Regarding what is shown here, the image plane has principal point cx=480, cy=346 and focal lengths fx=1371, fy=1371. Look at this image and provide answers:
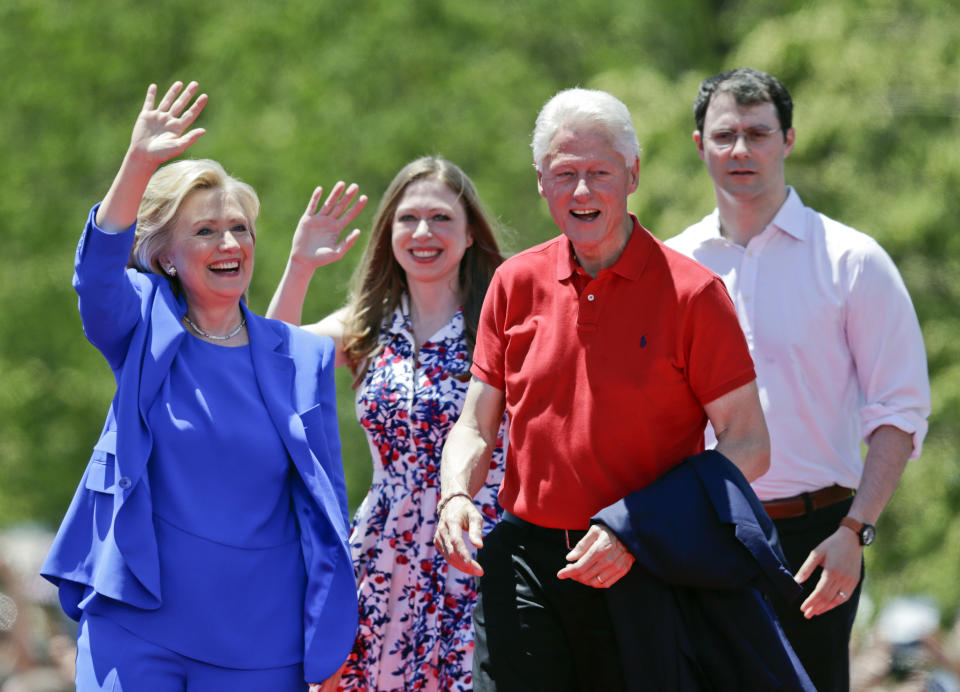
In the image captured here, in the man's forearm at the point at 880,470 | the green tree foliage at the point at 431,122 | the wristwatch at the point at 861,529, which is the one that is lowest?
the wristwatch at the point at 861,529

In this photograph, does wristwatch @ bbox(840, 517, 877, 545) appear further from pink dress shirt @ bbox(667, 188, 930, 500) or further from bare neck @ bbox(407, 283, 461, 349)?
bare neck @ bbox(407, 283, 461, 349)

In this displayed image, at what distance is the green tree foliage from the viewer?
34.9 ft

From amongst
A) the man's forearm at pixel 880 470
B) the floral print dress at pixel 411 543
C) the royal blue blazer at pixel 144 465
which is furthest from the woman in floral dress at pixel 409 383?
the man's forearm at pixel 880 470

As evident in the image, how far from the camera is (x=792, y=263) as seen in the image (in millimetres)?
4695

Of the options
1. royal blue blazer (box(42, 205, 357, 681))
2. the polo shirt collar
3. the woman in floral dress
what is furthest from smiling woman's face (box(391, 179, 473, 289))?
the polo shirt collar

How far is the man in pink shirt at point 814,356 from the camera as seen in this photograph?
442 centimetres

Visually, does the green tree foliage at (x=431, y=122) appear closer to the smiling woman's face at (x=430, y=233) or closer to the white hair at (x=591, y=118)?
the smiling woman's face at (x=430, y=233)

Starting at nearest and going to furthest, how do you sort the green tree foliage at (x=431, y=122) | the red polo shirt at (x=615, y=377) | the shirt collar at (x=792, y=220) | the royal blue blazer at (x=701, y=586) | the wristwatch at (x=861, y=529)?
the royal blue blazer at (x=701, y=586) < the red polo shirt at (x=615, y=377) < the wristwatch at (x=861, y=529) < the shirt collar at (x=792, y=220) < the green tree foliage at (x=431, y=122)

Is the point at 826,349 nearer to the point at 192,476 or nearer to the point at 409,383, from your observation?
the point at 409,383

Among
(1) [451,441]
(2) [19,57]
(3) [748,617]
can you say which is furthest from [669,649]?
(2) [19,57]

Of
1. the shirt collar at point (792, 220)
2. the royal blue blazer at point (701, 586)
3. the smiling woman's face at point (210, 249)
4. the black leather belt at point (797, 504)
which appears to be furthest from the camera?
the shirt collar at point (792, 220)

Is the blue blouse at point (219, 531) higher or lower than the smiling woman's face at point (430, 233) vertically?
lower

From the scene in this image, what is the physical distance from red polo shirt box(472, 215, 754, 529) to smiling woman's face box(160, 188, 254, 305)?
2.87 feet

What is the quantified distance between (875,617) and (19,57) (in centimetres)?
1151
